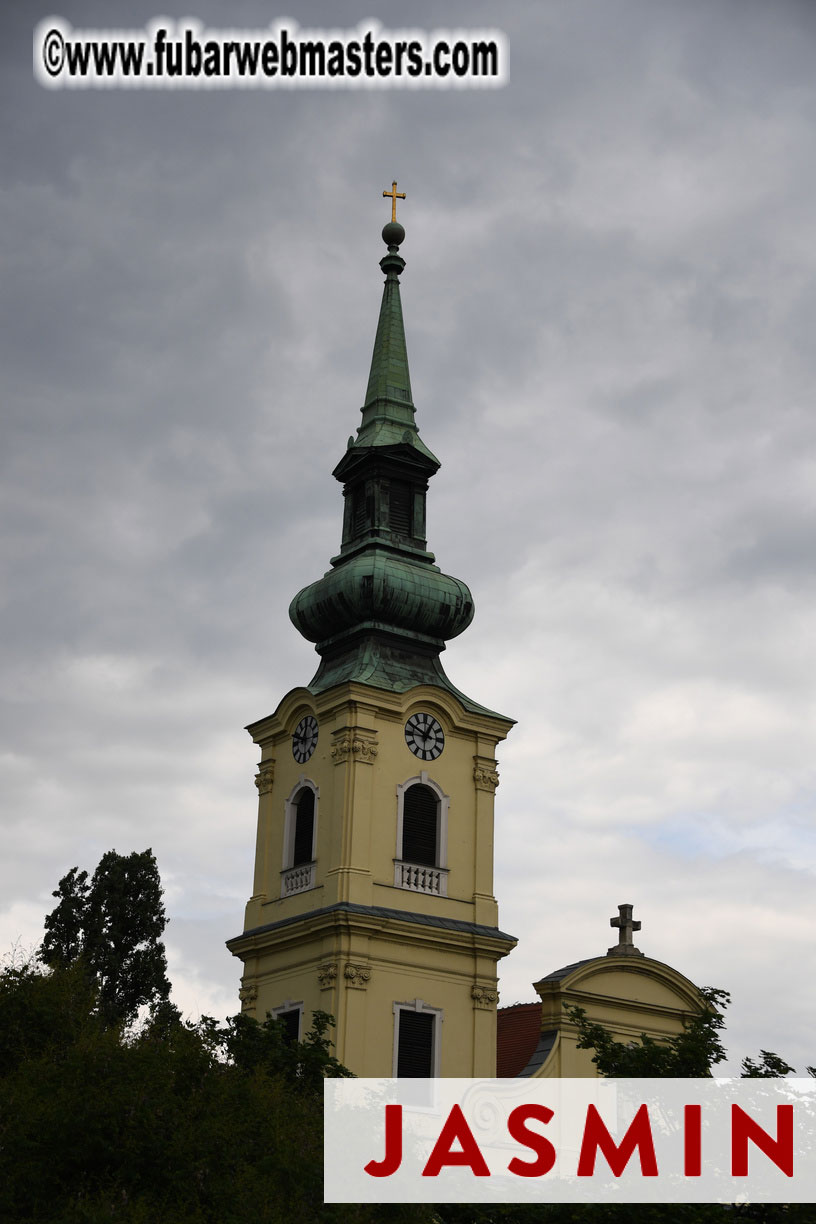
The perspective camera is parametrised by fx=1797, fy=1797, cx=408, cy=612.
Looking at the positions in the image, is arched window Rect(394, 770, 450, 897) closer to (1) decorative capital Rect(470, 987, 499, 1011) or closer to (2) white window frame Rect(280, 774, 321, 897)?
(2) white window frame Rect(280, 774, 321, 897)

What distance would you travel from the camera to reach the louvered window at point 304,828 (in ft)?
125

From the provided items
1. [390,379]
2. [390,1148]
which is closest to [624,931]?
[390,379]

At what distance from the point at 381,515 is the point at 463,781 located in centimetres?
685

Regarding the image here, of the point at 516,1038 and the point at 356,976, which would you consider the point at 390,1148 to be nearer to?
the point at 356,976

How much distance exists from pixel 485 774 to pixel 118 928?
419 inches

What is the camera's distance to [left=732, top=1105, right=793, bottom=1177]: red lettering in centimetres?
2106

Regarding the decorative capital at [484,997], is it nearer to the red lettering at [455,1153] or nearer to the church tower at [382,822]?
the church tower at [382,822]

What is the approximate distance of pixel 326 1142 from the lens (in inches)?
801

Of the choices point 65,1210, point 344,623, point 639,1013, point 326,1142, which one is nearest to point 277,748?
point 344,623

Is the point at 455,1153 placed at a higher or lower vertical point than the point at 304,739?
lower

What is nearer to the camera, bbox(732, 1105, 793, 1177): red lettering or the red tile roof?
bbox(732, 1105, 793, 1177): red lettering

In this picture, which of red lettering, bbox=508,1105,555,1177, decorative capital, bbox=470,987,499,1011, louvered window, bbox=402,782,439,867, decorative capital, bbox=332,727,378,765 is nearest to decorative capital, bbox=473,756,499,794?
louvered window, bbox=402,782,439,867

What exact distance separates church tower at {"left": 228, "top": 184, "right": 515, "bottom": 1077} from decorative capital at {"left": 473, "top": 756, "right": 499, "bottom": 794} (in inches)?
1.2

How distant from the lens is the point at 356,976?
116 ft
